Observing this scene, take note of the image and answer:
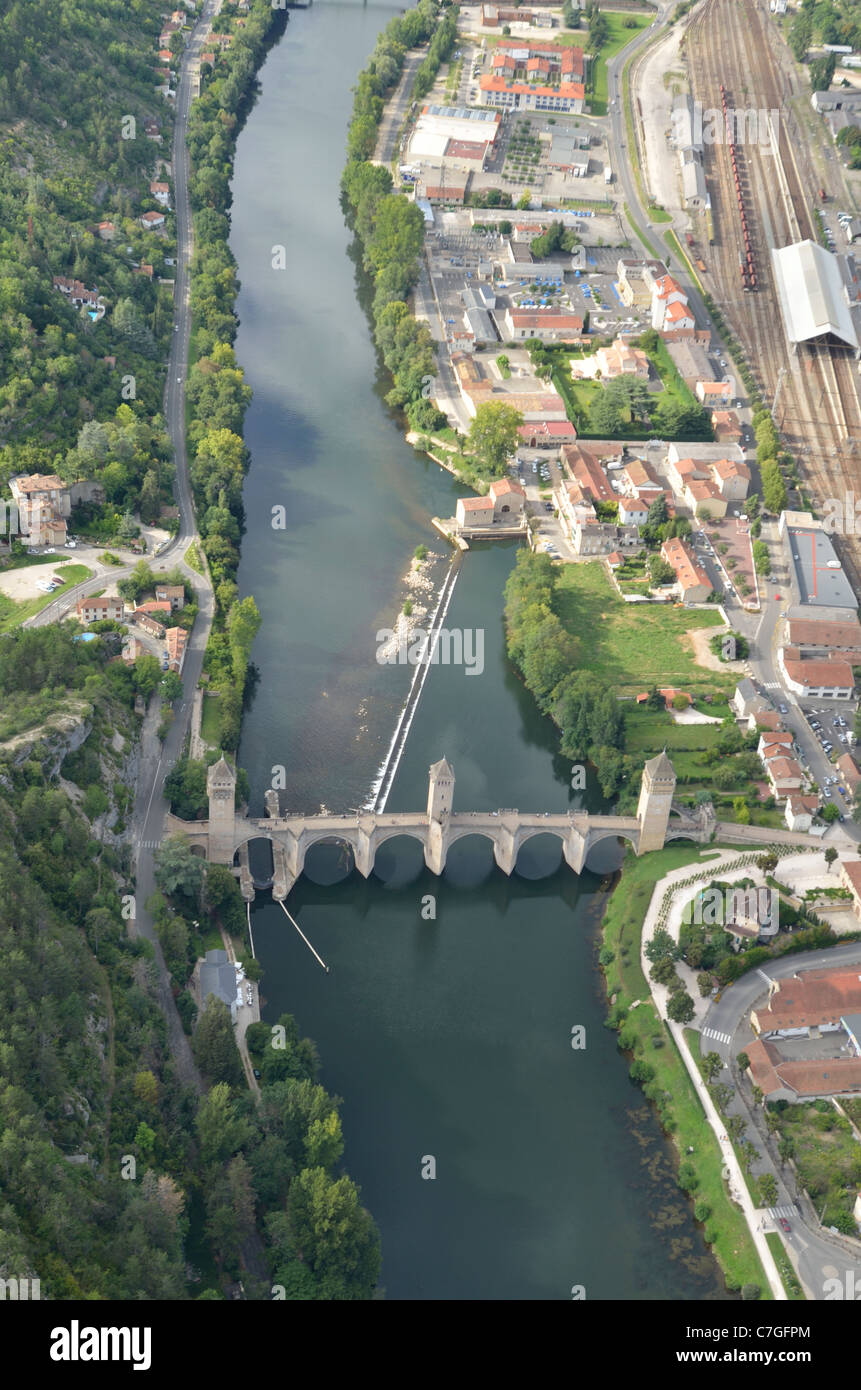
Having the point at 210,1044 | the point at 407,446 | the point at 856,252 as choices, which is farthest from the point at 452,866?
the point at 856,252

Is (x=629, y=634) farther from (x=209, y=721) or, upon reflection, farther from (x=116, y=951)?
(x=116, y=951)

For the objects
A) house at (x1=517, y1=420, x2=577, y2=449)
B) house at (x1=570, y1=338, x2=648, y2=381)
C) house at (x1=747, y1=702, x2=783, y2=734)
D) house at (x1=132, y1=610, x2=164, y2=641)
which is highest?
house at (x1=570, y1=338, x2=648, y2=381)

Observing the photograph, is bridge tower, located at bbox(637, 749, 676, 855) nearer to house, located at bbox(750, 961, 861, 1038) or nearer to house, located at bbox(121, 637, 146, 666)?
house, located at bbox(750, 961, 861, 1038)

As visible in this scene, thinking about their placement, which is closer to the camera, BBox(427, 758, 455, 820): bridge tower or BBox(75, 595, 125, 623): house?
BBox(427, 758, 455, 820): bridge tower

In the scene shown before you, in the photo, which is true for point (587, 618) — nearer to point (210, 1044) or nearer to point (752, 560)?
point (752, 560)

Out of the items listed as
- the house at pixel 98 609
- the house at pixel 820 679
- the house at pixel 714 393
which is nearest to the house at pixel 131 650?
the house at pixel 98 609

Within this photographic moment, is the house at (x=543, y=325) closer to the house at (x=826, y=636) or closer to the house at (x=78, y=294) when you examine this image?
the house at (x=78, y=294)

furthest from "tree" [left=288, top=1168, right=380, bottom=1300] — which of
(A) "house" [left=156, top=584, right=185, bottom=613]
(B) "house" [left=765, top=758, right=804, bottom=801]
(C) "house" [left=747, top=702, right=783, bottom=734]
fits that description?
(A) "house" [left=156, top=584, right=185, bottom=613]
